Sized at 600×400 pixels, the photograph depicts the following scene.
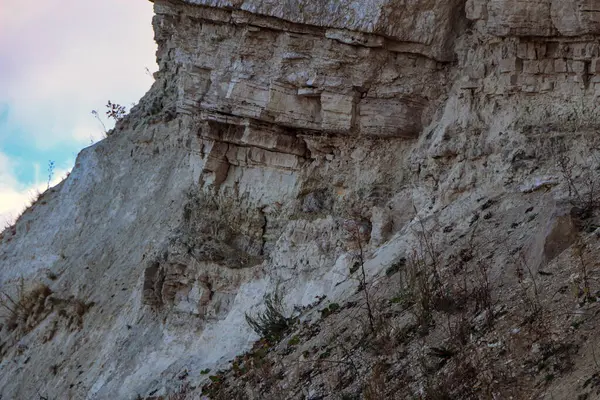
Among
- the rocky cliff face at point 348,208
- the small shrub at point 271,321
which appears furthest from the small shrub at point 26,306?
the small shrub at point 271,321

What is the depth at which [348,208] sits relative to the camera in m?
15.0

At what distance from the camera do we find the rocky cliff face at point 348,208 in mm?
8977

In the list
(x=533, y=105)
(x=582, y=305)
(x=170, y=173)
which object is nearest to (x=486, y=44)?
(x=533, y=105)

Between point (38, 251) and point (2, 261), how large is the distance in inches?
50.7

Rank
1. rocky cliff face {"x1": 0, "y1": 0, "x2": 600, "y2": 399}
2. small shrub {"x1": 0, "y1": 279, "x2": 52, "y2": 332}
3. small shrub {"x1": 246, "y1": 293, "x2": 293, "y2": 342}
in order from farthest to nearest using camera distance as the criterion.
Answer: small shrub {"x1": 0, "y1": 279, "x2": 52, "y2": 332} < small shrub {"x1": 246, "y1": 293, "x2": 293, "y2": 342} < rocky cliff face {"x1": 0, "y1": 0, "x2": 600, "y2": 399}

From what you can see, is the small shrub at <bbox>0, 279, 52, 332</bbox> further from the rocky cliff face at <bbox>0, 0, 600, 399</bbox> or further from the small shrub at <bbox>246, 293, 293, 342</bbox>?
the small shrub at <bbox>246, 293, 293, 342</bbox>

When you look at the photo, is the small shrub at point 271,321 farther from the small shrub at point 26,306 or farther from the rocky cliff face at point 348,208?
the small shrub at point 26,306

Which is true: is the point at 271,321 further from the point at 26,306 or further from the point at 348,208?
the point at 26,306

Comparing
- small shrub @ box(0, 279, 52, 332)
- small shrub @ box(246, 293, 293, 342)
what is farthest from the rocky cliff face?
small shrub @ box(246, 293, 293, 342)

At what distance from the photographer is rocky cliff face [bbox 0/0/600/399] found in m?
8.98

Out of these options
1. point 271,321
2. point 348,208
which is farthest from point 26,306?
point 271,321

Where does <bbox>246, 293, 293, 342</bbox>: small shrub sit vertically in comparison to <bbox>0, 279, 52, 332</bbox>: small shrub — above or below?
below

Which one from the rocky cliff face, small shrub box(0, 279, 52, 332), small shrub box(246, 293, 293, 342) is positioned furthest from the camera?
small shrub box(0, 279, 52, 332)

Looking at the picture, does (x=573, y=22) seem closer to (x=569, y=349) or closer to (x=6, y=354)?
(x=569, y=349)
